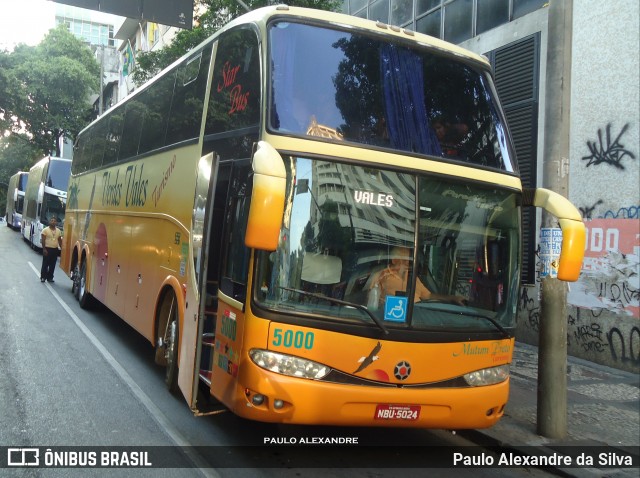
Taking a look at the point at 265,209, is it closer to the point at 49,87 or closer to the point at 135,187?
the point at 135,187

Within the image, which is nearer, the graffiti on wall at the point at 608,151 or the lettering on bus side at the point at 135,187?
the lettering on bus side at the point at 135,187

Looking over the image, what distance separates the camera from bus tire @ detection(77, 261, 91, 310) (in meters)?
12.1

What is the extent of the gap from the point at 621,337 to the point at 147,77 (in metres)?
14.0

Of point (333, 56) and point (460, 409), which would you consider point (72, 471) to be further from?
point (333, 56)

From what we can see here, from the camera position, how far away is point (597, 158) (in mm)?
9688

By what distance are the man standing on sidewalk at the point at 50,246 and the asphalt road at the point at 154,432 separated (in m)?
7.82

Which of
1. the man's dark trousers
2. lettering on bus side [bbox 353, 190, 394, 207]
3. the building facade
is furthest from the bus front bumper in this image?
the man's dark trousers

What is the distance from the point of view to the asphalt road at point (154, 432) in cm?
495

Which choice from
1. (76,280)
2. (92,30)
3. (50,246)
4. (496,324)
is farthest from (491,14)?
(92,30)

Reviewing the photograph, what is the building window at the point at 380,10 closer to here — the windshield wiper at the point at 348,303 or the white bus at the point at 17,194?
the windshield wiper at the point at 348,303

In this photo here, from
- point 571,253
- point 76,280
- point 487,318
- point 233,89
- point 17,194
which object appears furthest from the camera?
point 17,194

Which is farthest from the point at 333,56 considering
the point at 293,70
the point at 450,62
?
the point at 450,62

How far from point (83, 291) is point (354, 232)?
30.1ft

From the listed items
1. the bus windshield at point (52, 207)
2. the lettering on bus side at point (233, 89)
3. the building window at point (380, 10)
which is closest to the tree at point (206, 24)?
the building window at point (380, 10)
